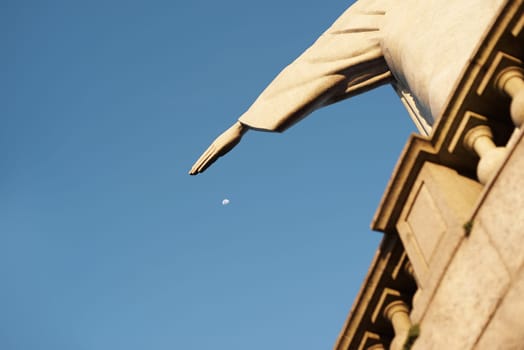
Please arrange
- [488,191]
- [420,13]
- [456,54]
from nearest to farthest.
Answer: [488,191] → [456,54] → [420,13]

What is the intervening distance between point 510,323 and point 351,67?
7963 millimetres

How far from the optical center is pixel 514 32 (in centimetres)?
779

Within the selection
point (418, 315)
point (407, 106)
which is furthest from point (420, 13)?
point (418, 315)

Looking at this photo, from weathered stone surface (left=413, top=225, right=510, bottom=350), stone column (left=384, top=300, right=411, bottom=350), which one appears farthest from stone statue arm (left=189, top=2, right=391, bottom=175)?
weathered stone surface (left=413, top=225, right=510, bottom=350)

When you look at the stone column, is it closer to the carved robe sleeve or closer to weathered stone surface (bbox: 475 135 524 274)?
weathered stone surface (bbox: 475 135 524 274)

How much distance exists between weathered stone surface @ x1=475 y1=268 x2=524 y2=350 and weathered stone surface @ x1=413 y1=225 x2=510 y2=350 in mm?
93

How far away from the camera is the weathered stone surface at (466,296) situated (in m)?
7.13

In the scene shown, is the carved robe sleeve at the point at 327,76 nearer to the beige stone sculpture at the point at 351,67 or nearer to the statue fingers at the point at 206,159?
the beige stone sculpture at the point at 351,67

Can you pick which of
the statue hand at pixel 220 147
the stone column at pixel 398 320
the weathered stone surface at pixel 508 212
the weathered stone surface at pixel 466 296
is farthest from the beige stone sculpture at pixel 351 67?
the weathered stone surface at pixel 466 296

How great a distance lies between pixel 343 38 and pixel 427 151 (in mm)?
6536

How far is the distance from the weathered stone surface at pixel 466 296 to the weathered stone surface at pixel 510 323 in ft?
0.31

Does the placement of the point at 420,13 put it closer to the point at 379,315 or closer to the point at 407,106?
the point at 407,106

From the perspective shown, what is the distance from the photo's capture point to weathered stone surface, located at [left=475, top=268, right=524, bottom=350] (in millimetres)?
6871

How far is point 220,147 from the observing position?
14.3m
